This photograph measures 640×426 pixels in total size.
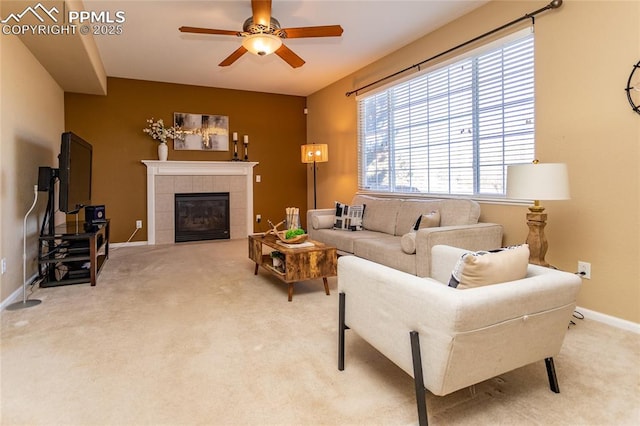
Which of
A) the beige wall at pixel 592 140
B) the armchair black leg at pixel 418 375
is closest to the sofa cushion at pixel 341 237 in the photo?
the beige wall at pixel 592 140

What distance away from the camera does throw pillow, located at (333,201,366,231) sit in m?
4.61

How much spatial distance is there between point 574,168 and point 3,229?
4641mm

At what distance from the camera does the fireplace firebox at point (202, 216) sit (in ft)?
20.3

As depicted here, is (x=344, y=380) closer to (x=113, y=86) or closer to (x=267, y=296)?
(x=267, y=296)

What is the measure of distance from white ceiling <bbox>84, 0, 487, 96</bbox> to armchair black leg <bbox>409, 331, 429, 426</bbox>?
319 centimetres

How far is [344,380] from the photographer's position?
184 cm

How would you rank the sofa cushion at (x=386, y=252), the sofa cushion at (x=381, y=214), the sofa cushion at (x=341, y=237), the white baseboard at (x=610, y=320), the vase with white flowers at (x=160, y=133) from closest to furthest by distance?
1. the white baseboard at (x=610, y=320)
2. the sofa cushion at (x=386, y=252)
3. the sofa cushion at (x=341, y=237)
4. the sofa cushion at (x=381, y=214)
5. the vase with white flowers at (x=160, y=133)

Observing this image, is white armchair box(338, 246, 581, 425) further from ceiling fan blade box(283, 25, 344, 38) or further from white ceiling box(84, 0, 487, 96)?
white ceiling box(84, 0, 487, 96)

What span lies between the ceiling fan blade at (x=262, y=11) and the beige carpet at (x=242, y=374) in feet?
7.72

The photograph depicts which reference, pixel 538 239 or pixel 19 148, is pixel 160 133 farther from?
pixel 538 239

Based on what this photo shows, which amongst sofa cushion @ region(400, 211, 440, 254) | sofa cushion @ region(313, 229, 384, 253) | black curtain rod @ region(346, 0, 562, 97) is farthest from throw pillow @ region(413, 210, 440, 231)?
black curtain rod @ region(346, 0, 562, 97)

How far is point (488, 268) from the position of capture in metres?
1.47

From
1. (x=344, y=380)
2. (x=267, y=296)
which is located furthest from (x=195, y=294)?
(x=344, y=380)

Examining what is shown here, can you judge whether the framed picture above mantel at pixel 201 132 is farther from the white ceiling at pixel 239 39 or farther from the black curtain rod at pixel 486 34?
the black curtain rod at pixel 486 34
